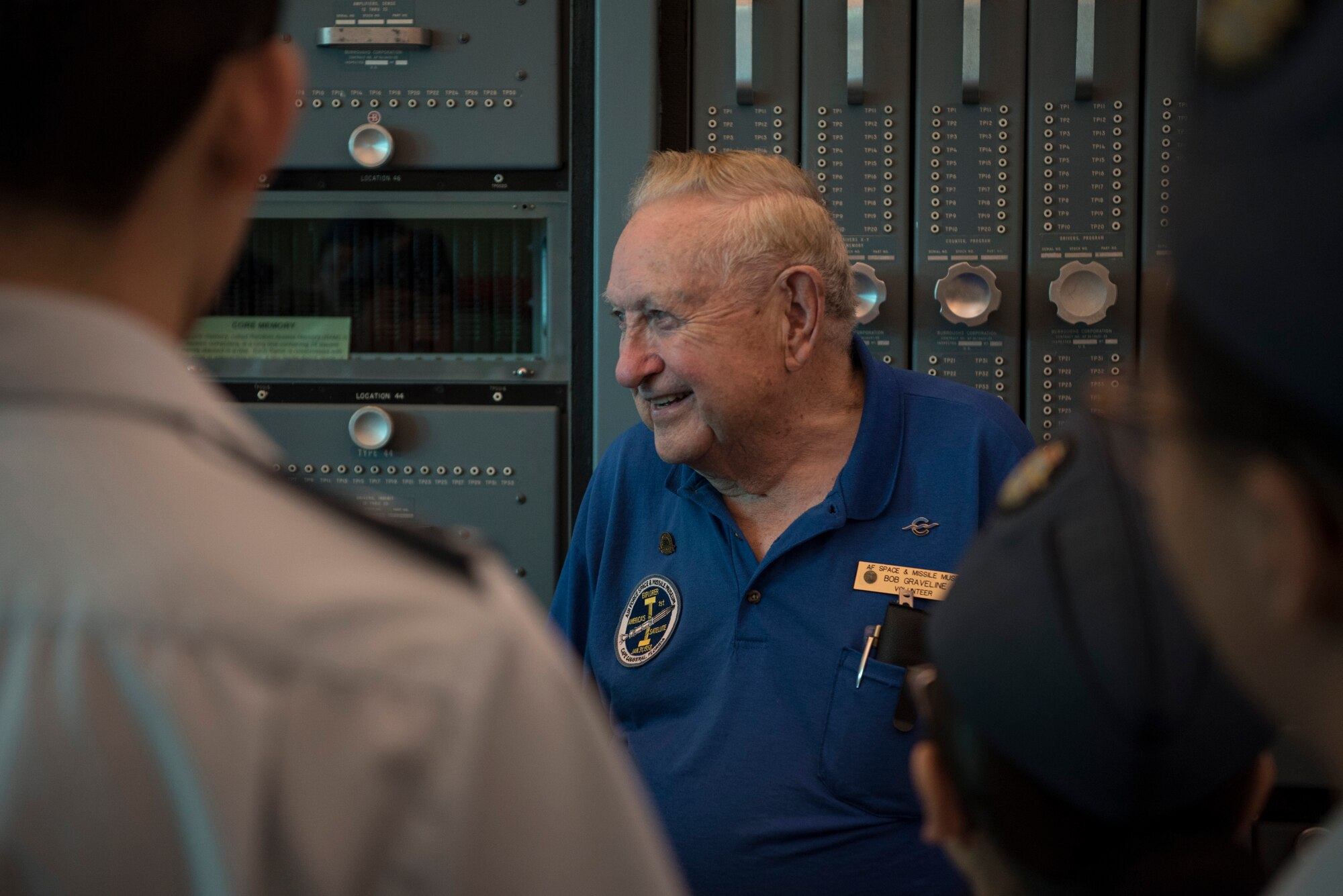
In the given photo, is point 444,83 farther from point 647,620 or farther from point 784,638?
point 784,638

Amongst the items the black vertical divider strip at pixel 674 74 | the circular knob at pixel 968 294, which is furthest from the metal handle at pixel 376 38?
the circular knob at pixel 968 294

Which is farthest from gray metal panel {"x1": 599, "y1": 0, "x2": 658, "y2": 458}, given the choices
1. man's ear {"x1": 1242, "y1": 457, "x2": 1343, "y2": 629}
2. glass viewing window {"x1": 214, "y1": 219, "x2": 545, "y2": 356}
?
man's ear {"x1": 1242, "y1": 457, "x2": 1343, "y2": 629}

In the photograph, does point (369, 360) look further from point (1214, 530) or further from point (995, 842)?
point (1214, 530)

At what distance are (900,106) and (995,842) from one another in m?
1.38

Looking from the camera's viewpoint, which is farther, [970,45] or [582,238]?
[582,238]

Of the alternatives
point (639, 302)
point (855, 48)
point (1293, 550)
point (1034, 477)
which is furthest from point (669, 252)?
point (1293, 550)

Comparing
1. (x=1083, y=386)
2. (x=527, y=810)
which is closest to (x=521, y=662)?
(x=527, y=810)

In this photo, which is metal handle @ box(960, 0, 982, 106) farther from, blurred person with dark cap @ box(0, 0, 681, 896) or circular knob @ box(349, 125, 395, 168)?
blurred person with dark cap @ box(0, 0, 681, 896)

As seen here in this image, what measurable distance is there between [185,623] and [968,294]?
1.51 m

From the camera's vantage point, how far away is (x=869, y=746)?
135 centimetres

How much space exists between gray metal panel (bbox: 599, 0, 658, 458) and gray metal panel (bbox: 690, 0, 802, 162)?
71 mm

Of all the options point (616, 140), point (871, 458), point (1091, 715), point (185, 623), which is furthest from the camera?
point (616, 140)

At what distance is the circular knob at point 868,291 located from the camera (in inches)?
69.7

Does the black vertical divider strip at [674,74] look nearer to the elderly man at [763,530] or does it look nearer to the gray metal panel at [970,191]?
the elderly man at [763,530]
